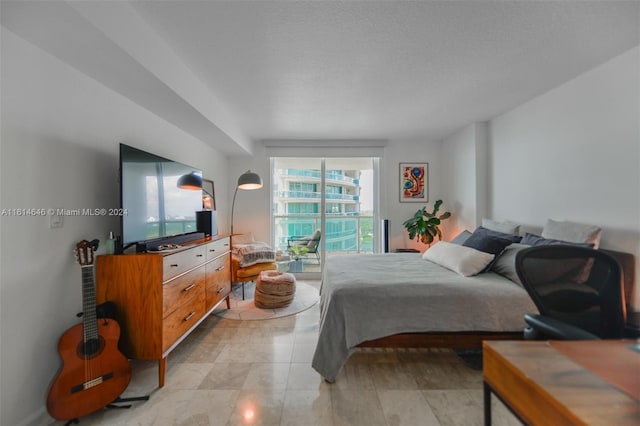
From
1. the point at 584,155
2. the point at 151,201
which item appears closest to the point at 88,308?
the point at 151,201

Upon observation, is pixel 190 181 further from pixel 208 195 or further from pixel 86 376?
pixel 86 376

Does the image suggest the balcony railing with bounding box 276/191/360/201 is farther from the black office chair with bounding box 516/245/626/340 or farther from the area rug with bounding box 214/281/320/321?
the black office chair with bounding box 516/245/626/340

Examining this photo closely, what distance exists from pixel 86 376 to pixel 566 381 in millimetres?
2248

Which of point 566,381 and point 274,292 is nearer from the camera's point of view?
point 566,381

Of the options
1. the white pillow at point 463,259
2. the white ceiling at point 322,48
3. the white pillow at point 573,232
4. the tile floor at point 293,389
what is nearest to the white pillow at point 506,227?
the white pillow at point 573,232

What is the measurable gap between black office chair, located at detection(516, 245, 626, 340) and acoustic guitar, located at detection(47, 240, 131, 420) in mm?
→ 2345

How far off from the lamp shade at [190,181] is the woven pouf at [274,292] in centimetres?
136

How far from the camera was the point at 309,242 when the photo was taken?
4.64m

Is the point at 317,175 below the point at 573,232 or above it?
above

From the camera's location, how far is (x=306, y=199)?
15.5ft

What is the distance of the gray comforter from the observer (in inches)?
71.8

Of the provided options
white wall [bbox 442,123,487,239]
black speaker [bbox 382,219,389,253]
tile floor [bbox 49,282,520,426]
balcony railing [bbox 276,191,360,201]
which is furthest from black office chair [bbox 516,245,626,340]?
balcony railing [bbox 276,191,360,201]

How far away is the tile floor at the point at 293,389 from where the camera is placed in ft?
4.96

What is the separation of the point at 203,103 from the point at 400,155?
3.30 meters
